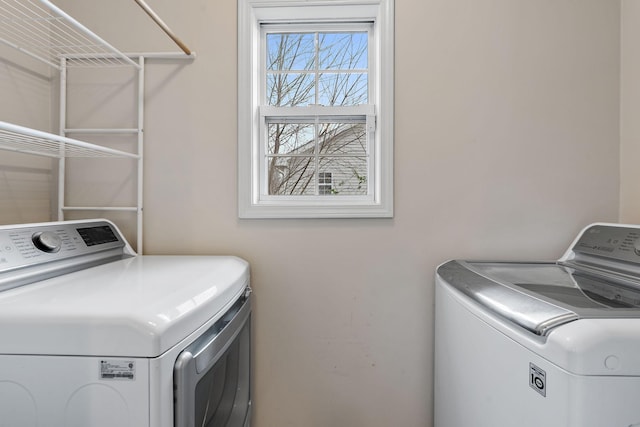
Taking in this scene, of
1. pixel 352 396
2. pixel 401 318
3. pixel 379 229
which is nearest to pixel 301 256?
pixel 379 229

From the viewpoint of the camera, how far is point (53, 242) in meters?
1.04

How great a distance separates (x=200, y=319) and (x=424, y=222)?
3.37 ft

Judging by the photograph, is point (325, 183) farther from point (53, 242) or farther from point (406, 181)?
point (53, 242)

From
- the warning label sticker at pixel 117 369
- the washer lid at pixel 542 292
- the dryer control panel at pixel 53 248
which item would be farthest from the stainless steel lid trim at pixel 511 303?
the dryer control panel at pixel 53 248

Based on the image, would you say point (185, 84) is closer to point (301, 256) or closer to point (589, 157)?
point (301, 256)

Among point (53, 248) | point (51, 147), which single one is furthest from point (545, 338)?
point (51, 147)

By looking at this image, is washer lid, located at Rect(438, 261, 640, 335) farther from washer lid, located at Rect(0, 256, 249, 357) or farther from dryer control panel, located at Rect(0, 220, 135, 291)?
dryer control panel, located at Rect(0, 220, 135, 291)

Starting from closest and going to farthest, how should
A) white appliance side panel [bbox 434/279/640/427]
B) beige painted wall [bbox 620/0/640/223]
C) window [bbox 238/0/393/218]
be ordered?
white appliance side panel [bbox 434/279/640/427] < beige painted wall [bbox 620/0/640/223] < window [bbox 238/0/393/218]

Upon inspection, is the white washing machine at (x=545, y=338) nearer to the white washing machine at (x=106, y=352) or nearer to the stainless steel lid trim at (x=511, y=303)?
the stainless steel lid trim at (x=511, y=303)

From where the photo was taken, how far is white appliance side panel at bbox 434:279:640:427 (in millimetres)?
589

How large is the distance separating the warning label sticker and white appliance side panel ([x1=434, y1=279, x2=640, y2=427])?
84 centimetres

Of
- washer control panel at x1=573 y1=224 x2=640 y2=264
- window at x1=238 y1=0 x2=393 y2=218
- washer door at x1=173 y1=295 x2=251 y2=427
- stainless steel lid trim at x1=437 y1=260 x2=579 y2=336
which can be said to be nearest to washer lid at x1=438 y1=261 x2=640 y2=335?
stainless steel lid trim at x1=437 y1=260 x2=579 y2=336

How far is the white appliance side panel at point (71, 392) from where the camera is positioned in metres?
0.60

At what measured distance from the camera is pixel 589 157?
138 centimetres
